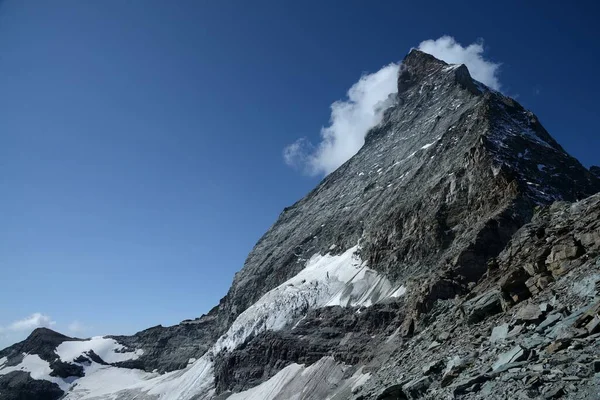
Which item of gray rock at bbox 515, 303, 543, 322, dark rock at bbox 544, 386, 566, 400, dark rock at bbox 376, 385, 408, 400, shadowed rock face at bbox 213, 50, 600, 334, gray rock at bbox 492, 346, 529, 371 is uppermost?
shadowed rock face at bbox 213, 50, 600, 334

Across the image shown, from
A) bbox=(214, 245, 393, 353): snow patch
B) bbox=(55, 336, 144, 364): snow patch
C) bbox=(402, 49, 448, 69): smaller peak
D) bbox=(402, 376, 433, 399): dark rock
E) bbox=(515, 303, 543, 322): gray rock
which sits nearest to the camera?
bbox=(515, 303, 543, 322): gray rock

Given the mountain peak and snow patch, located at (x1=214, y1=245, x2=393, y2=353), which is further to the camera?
the mountain peak

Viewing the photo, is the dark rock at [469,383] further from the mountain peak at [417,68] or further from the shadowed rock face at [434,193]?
the mountain peak at [417,68]

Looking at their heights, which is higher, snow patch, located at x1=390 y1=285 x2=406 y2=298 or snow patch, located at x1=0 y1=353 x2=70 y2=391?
snow patch, located at x1=0 y1=353 x2=70 y2=391

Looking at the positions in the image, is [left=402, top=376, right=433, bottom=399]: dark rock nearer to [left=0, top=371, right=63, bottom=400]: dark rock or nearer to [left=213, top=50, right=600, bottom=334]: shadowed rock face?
[left=213, top=50, right=600, bottom=334]: shadowed rock face

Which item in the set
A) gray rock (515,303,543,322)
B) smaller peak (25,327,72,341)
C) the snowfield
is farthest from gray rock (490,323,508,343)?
smaller peak (25,327,72,341)

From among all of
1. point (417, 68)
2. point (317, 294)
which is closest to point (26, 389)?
point (317, 294)

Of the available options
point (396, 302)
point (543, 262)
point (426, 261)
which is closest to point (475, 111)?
point (426, 261)

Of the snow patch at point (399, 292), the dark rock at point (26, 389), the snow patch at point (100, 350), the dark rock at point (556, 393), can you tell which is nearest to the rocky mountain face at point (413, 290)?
the dark rock at point (556, 393)

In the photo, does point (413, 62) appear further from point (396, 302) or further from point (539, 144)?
point (396, 302)
